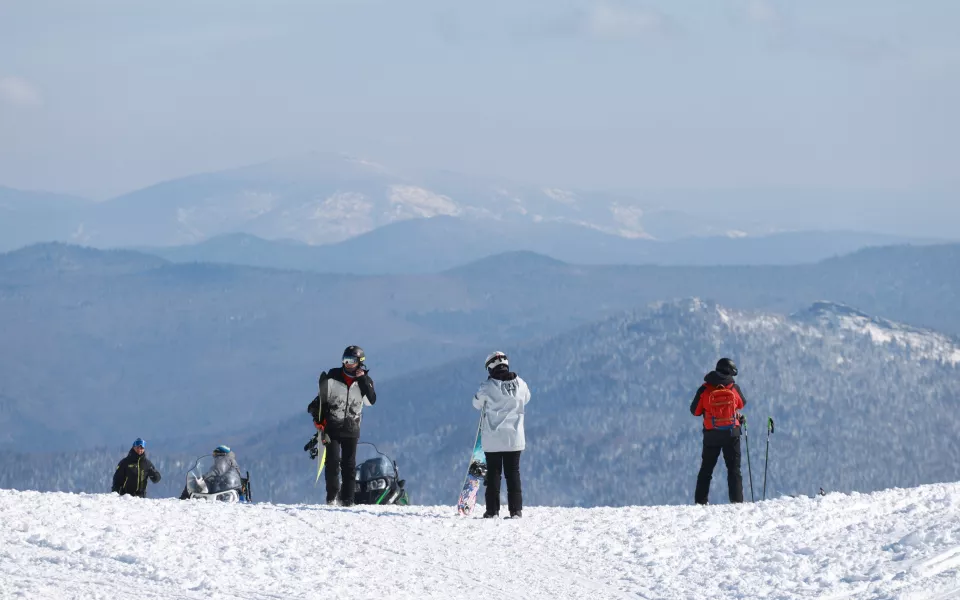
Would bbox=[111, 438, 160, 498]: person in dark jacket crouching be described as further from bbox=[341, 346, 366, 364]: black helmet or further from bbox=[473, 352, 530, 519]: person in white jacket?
bbox=[473, 352, 530, 519]: person in white jacket

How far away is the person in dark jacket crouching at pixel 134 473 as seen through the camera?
17359mm

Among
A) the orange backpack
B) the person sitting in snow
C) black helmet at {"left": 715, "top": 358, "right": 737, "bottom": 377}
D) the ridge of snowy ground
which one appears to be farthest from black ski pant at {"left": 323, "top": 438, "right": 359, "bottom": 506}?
black helmet at {"left": 715, "top": 358, "right": 737, "bottom": 377}

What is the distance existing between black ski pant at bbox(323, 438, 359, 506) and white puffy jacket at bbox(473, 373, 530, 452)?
1.93m

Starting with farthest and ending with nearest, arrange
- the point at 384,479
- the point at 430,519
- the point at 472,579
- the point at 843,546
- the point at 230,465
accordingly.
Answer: the point at 384,479
the point at 230,465
the point at 430,519
the point at 843,546
the point at 472,579

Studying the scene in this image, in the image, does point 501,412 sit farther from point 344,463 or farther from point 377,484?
point 377,484

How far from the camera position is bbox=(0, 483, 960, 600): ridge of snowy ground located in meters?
10.4

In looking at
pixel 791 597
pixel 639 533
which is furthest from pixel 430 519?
pixel 791 597

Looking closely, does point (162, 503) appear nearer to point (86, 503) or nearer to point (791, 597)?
point (86, 503)

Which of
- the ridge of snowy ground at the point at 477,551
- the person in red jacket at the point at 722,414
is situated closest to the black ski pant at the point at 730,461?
the person in red jacket at the point at 722,414

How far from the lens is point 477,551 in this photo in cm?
1227

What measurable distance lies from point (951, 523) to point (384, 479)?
352 inches

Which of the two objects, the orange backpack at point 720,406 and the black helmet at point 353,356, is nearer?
the black helmet at point 353,356

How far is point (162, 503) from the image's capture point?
44.7 feet

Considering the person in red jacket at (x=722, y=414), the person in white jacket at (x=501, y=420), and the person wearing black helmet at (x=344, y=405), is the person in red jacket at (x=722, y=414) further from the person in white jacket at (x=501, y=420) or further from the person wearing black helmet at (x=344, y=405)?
the person wearing black helmet at (x=344, y=405)
